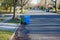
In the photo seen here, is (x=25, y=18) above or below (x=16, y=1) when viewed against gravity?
below

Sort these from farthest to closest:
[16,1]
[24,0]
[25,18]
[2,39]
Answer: [24,0] < [16,1] < [25,18] < [2,39]

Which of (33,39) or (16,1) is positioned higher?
(16,1)

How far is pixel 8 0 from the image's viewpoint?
129ft

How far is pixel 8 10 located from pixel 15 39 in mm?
51737

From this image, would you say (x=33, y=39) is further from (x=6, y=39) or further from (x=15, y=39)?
(x=6, y=39)

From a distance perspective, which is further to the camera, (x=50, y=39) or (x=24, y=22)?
(x=24, y=22)

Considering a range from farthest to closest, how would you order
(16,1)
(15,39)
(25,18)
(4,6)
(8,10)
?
1. (8,10)
2. (4,6)
3. (16,1)
4. (25,18)
5. (15,39)

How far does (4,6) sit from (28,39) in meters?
46.0

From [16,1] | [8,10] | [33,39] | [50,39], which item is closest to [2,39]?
[33,39]

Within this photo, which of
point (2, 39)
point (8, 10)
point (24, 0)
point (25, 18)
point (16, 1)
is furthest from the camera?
point (8, 10)

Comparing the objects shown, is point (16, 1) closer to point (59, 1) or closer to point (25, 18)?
point (25, 18)

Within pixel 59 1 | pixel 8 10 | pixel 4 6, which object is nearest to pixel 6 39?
pixel 4 6

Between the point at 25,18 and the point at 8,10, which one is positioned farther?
the point at 8,10

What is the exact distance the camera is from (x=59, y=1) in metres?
89.8
